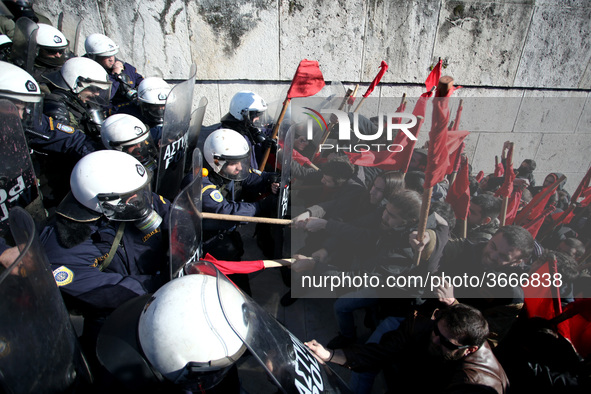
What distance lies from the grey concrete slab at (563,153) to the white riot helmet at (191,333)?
7983 millimetres

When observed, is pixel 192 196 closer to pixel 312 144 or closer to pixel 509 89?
pixel 312 144

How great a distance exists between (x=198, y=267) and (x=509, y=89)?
6902mm

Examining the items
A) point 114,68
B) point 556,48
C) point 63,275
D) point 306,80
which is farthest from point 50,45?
point 556,48

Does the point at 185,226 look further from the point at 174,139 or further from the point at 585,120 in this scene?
the point at 585,120

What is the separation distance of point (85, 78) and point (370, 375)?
14.5 ft

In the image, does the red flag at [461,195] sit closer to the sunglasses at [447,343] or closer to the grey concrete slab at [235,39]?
the sunglasses at [447,343]

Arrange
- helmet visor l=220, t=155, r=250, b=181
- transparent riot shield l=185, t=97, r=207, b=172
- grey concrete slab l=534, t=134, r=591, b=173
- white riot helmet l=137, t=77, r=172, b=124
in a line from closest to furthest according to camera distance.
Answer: helmet visor l=220, t=155, r=250, b=181 → transparent riot shield l=185, t=97, r=207, b=172 → white riot helmet l=137, t=77, r=172, b=124 → grey concrete slab l=534, t=134, r=591, b=173

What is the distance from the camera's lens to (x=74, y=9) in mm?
4820

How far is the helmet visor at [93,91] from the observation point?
3.83 meters

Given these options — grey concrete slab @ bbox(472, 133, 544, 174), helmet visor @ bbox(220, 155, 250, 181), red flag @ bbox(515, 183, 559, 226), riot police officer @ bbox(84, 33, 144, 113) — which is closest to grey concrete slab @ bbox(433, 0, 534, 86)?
grey concrete slab @ bbox(472, 133, 544, 174)

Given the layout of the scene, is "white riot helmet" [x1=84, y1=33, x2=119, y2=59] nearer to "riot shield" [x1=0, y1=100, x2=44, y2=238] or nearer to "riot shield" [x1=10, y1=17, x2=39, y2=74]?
"riot shield" [x1=10, y1=17, x2=39, y2=74]

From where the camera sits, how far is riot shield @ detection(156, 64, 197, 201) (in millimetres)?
3062

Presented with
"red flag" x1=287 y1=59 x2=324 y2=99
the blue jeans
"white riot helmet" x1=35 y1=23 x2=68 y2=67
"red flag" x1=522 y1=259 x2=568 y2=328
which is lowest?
the blue jeans

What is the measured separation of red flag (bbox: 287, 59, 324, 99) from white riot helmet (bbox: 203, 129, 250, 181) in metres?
1.12
